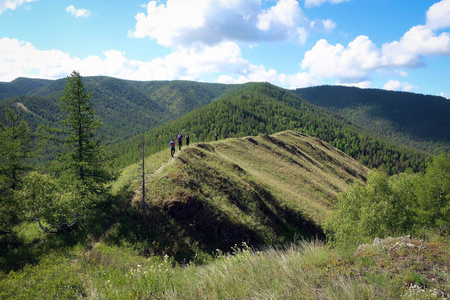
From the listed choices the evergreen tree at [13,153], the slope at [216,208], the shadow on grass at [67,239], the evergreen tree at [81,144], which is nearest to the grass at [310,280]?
the shadow on grass at [67,239]

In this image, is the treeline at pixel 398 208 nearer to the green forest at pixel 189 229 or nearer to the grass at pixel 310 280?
the green forest at pixel 189 229

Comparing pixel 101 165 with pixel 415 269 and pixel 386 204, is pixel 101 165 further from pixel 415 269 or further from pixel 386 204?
pixel 386 204

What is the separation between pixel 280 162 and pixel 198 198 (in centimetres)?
3076

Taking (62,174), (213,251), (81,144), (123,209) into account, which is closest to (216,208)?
(213,251)

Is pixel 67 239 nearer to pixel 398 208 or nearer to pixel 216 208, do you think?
pixel 216 208

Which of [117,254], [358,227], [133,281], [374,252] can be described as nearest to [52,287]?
[133,281]

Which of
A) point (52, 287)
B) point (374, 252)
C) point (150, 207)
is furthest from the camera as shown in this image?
point (150, 207)

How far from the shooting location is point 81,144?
1964cm

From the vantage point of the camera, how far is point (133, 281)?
21.3 ft

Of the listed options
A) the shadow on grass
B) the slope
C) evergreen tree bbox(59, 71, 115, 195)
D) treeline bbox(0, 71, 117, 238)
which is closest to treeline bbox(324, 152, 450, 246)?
the slope

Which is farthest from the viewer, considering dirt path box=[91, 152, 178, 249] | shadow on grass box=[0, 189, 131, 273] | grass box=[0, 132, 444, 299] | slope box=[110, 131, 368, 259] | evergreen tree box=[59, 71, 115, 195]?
evergreen tree box=[59, 71, 115, 195]

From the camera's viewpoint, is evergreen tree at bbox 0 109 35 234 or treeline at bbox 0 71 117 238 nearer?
treeline at bbox 0 71 117 238

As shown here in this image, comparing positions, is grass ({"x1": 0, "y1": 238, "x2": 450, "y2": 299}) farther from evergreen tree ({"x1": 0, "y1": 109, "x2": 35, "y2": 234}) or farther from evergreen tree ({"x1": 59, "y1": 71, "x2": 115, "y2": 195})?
evergreen tree ({"x1": 0, "y1": 109, "x2": 35, "y2": 234})

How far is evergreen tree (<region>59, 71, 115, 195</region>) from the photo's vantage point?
18.8m
